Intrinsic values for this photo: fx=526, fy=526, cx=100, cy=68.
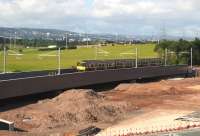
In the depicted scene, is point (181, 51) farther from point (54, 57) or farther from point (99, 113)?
point (99, 113)

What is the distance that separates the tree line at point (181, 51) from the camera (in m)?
99.4

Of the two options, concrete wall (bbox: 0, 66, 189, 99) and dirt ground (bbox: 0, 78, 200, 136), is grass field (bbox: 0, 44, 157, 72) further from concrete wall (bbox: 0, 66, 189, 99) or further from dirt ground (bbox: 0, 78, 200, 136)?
dirt ground (bbox: 0, 78, 200, 136)

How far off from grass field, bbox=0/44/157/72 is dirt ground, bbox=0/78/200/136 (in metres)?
23.9

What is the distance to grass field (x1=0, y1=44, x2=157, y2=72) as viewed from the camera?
80.4 metres

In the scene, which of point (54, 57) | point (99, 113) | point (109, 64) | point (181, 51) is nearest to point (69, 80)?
point (99, 113)

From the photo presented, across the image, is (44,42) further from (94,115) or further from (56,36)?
(94,115)

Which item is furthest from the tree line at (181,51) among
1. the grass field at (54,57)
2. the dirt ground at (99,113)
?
the dirt ground at (99,113)

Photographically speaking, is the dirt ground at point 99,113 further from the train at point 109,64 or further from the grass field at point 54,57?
the grass field at point 54,57

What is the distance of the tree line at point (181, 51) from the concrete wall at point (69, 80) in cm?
1924

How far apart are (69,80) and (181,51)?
51.6 m

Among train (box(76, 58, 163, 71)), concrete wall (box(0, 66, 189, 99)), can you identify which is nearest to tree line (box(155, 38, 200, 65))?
train (box(76, 58, 163, 71))

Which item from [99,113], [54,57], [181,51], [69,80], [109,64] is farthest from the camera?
[54,57]

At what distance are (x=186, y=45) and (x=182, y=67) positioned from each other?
1873cm

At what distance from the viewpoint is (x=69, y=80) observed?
54000mm
